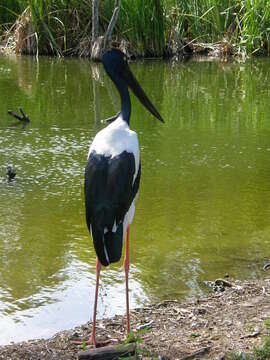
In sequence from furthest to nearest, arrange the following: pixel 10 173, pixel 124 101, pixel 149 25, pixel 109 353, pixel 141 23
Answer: pixel 149 25
pixel 141 23
pixel 10 173
pixel 124 101
pixel 109 353

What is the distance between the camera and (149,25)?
15.0 meters

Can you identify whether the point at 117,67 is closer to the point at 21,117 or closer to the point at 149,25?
the point at 21,117

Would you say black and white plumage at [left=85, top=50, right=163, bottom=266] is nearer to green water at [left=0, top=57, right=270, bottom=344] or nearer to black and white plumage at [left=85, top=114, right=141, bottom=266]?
black and white plumage at [left=85, top=114, right=141, bottom=266]

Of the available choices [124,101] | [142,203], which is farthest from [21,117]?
[124,101]

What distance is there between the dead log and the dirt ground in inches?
2.0

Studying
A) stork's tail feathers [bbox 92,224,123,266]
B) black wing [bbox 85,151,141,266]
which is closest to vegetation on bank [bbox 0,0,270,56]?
black wing [bbox 85,151,141,266]

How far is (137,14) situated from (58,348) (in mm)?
11944

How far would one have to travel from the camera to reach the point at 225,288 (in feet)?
14.8

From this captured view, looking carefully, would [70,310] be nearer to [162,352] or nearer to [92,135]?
[162,352]

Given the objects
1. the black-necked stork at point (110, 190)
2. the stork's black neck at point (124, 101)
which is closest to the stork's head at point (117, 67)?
the stork's black neck at point (124, 101)

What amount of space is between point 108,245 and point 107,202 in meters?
0.21

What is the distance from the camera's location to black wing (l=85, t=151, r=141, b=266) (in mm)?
3475

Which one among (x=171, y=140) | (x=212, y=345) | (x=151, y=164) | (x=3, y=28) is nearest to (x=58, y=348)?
(x=212, y=345)

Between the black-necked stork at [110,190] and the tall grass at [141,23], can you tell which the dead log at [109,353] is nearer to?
the black-necked stork at [110,190]
